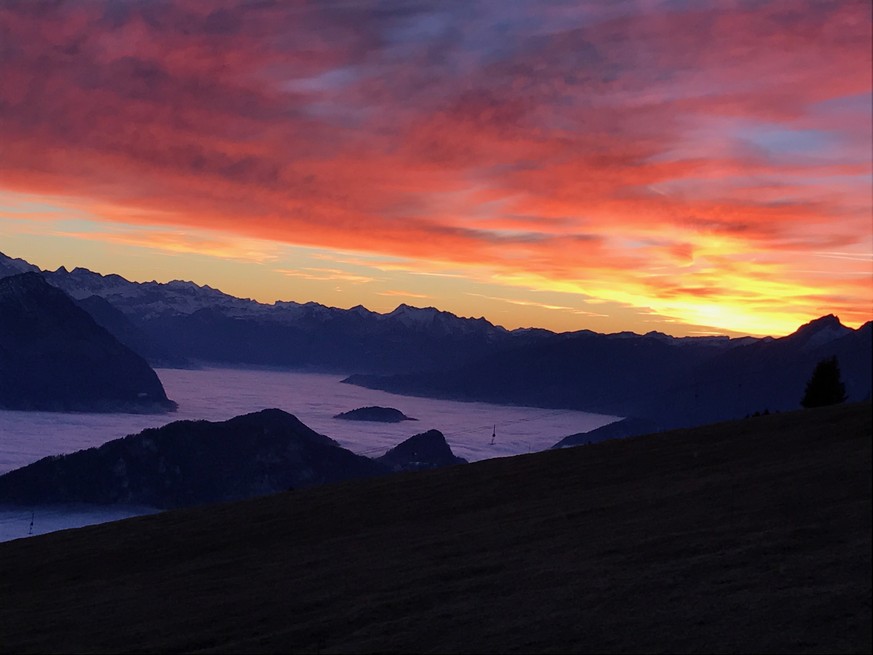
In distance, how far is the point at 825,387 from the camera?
52125mm

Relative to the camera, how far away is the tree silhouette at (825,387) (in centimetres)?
5150

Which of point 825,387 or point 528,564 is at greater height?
point 825,387

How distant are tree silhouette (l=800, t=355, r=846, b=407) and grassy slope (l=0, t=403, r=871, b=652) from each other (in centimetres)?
1712

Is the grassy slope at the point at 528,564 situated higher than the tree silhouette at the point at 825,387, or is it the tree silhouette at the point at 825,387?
the tree silhouette at the point at 825,387

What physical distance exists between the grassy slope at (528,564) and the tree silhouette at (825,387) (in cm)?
1712

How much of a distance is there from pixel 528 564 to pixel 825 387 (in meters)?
38.3

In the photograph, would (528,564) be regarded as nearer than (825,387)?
Yes

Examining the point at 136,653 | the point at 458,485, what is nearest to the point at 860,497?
the point at 136,653

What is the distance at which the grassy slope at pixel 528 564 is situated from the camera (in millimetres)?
15406

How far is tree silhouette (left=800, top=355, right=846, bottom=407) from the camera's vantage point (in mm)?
51500

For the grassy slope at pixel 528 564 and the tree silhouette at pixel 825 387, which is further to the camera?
the tree silhouette at pixel 825 387

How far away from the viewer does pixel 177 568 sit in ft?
93.8

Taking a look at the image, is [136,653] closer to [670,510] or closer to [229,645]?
[229,645]

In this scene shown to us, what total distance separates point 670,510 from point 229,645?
11.9 meters
